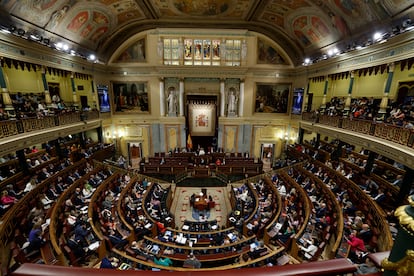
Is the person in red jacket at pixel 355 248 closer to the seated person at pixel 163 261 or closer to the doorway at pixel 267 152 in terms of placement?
the seated person at pixel 163 261

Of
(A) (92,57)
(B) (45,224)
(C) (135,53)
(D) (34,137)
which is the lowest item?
(B) (45,224)

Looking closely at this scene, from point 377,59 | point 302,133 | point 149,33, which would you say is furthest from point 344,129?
point 149,33

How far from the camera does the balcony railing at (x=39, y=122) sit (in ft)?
29.7

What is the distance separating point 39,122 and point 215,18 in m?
14.3

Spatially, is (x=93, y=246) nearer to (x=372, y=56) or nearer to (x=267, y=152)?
(x=372, y=56)

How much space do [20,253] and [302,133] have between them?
61.8 feet

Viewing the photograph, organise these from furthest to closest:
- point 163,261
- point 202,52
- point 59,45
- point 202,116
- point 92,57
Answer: point 202,116
point 202,52
point 92,57
point 59,45
point 163,261

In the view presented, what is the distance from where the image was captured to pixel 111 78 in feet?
61.8

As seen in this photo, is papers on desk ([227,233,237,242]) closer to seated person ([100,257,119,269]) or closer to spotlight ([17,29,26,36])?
seated person ([100,257,119,269])

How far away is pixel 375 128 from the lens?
9680mm

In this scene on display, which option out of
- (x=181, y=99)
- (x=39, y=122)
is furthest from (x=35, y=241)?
(x=181, y=99)

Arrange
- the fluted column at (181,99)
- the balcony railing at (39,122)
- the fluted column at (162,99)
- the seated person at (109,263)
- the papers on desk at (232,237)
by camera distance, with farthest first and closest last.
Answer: the fluted column at (162,99), the fluted column at (181,99), the balcony railing at (39,122), the papers on desk at (232,237), the seated person at (109,263)

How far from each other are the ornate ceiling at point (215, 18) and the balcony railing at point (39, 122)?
4.58m

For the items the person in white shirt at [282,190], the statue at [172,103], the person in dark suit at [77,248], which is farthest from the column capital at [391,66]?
the person in dark suit at [77,248]
